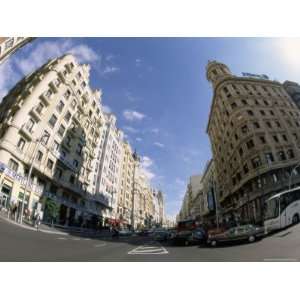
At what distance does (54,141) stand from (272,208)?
3.26 metres

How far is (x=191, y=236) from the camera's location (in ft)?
10.5

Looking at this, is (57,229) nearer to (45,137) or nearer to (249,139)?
(45,137)

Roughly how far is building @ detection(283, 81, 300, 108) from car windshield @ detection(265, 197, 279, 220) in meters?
1.66

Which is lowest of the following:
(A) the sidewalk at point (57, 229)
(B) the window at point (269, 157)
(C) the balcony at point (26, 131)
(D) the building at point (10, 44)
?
(A) the sidewalk at point (57, 229)

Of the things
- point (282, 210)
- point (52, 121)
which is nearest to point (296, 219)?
point (282, 210)

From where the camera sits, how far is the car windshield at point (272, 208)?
8.37 feet

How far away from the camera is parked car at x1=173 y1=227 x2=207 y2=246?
301cm

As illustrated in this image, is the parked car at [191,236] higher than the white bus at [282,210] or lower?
lower

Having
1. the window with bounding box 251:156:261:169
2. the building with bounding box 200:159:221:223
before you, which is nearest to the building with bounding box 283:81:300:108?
the window with bounding box 251:156:261:169

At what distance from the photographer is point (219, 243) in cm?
287

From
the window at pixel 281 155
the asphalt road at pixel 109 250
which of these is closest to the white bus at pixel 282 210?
the asphalt road at pixel 109 250

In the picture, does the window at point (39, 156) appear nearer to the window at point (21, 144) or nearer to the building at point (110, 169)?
the window at point (21, 144)

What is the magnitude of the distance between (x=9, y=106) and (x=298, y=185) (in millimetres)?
4029

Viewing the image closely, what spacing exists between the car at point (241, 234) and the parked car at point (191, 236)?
25 cm
